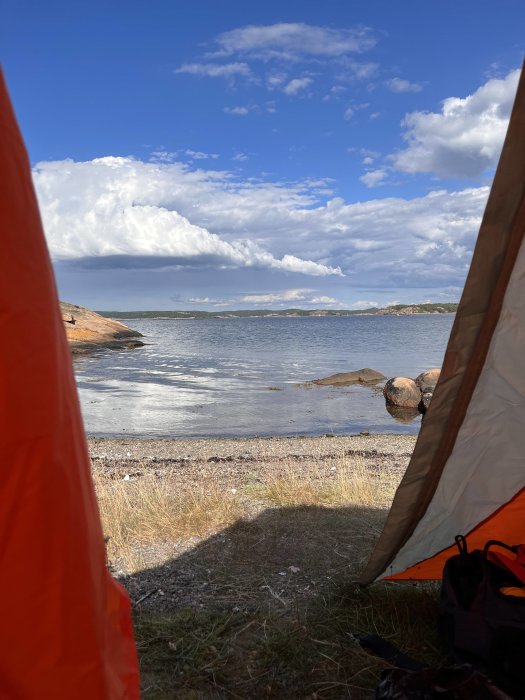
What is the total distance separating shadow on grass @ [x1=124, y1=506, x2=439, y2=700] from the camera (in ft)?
10.4

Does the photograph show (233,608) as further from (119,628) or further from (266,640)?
(119,628)

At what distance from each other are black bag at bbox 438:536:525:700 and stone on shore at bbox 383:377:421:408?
18686 mm

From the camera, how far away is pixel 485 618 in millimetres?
2930

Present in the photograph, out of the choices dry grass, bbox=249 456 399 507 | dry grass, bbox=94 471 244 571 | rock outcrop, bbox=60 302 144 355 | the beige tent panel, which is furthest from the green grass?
rock outcrop, bbox=60 302 144 355

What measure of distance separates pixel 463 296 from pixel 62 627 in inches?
87.3

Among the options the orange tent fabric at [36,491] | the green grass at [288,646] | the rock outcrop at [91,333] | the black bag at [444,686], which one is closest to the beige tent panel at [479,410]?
the green grass at [288,646]

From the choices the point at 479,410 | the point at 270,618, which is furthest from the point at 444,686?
the point at 270,618

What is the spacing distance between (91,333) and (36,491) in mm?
54684

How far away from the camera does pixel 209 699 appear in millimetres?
3049

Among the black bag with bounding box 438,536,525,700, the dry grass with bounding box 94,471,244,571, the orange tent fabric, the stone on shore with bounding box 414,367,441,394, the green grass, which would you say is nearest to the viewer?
the orange tent fabric

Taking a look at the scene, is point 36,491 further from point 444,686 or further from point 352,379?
point 352,379

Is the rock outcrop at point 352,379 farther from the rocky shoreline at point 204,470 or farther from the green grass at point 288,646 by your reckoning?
the green grass at point 288,646

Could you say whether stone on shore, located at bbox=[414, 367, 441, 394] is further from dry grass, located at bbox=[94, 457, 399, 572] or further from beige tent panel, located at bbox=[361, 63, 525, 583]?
beige tent panel, located at bbox=[361, 63, 525, 583]

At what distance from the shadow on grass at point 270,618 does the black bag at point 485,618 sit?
36cm
